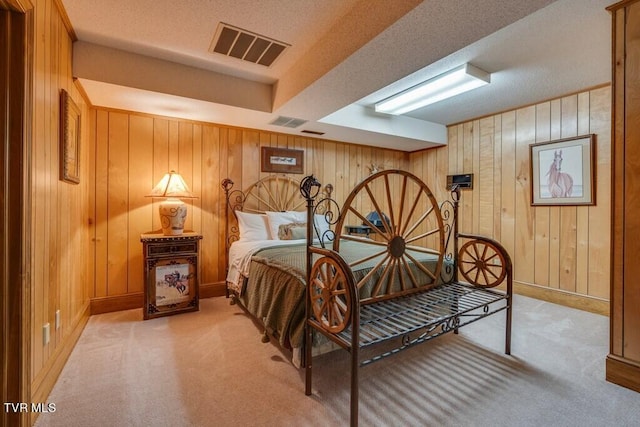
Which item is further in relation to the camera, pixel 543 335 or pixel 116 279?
pixel 116 279

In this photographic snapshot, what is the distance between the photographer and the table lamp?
292 centimetres

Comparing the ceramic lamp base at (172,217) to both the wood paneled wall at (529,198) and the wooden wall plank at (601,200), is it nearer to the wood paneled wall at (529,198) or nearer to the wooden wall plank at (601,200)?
the wood paneled wall at (529,198)

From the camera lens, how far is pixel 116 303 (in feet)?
9.73

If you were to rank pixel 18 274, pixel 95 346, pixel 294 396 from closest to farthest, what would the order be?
pixel 18 274 < pixel 294 396 < pixel 95 346

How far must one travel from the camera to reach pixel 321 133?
13.0 ft

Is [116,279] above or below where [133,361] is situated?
above

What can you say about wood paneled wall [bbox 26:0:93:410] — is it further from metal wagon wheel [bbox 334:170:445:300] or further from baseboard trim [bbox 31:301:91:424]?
metal wagon wheel [bbox 334:170:445:300]

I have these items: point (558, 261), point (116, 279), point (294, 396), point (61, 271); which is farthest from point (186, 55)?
point (558, 261)

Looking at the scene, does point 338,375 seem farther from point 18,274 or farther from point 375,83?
point 375,83

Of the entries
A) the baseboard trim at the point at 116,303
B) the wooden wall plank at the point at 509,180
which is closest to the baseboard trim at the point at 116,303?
the baseboard trim at the point at 116,303

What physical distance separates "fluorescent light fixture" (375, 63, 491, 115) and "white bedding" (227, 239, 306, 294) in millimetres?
1928

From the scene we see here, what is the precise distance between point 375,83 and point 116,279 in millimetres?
3201

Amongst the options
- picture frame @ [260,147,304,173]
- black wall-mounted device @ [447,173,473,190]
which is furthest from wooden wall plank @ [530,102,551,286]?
picture frame @ [260,147,304,173]

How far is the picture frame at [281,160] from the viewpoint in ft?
12.6
